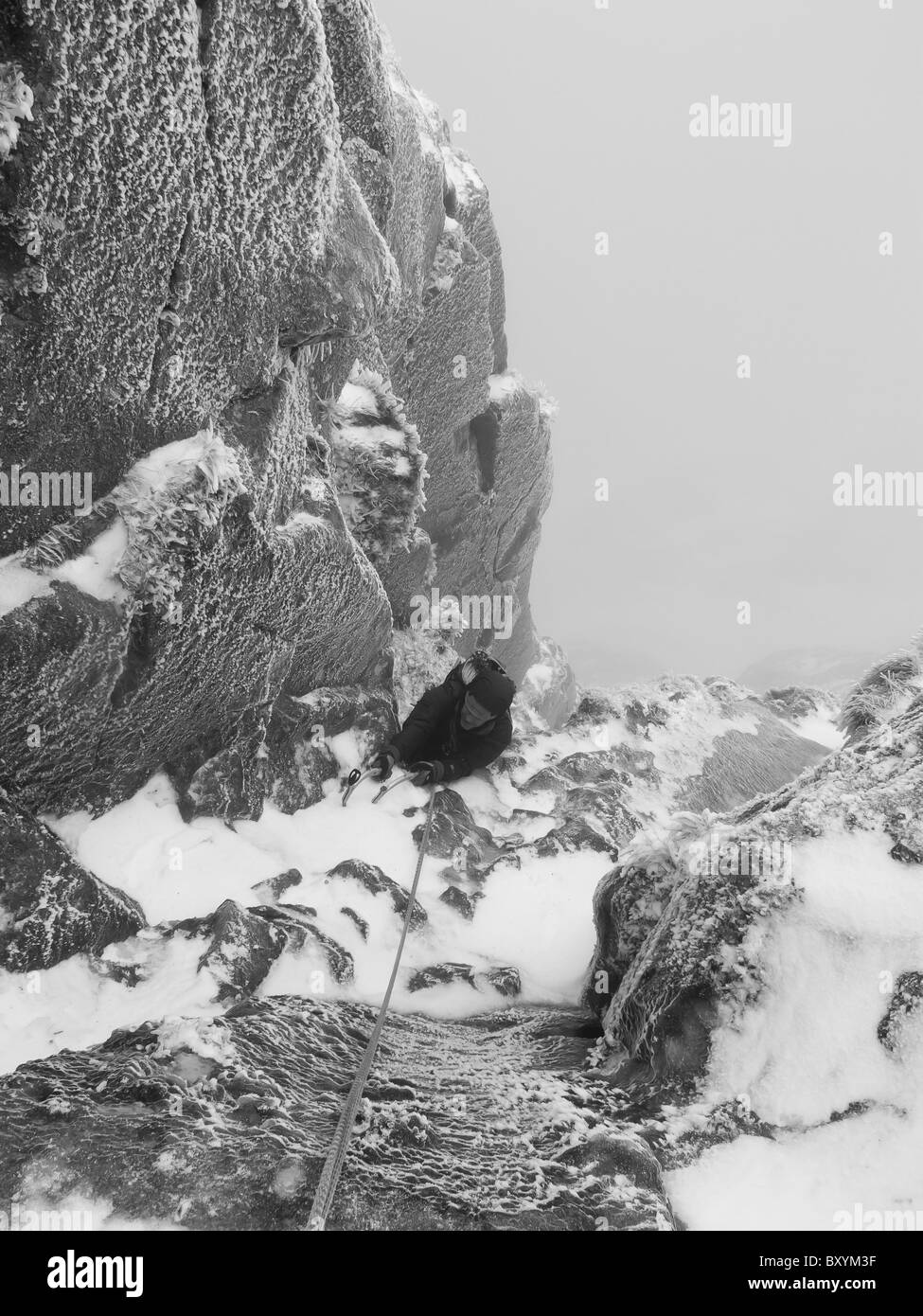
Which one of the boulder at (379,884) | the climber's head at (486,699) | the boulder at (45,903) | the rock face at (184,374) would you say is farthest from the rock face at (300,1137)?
the climber's head at (486,699)

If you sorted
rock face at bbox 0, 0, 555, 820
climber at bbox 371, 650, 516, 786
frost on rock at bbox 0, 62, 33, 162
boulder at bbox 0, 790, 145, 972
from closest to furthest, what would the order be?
frost on rock at bbox 0, 62, 33, 162 < rock face at bbox 0, 0, 555, 820 < boulder at bbox 0, 790, 145, 972 < climber at bbox 371, 650, 516, 786

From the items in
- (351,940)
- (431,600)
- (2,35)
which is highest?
(2,35)

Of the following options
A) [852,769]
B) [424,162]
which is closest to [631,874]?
[852,769]

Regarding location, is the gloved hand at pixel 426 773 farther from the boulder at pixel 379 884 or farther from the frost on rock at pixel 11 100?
the frost on rock at pixel 11 100

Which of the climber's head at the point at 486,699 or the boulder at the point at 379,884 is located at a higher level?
the climber's head at the point at 486,699

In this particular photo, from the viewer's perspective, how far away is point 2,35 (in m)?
5.50

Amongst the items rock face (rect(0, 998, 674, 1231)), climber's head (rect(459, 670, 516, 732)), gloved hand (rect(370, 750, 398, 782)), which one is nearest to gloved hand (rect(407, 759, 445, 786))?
gloved hand (rect(370, 750, 398, 782))

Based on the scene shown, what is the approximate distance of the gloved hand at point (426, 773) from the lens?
39.8 feet

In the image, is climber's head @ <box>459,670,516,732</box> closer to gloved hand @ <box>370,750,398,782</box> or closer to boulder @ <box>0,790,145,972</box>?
gloved hand @ <box>370,750,398,782</box>

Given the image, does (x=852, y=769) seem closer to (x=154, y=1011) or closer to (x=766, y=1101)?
(x=766, y=1101)

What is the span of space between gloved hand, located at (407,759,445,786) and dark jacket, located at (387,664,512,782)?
0.19 meters

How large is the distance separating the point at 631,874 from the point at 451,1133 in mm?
3093

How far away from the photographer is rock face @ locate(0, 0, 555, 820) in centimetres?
624

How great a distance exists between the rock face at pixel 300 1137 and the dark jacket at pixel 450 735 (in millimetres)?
7031
